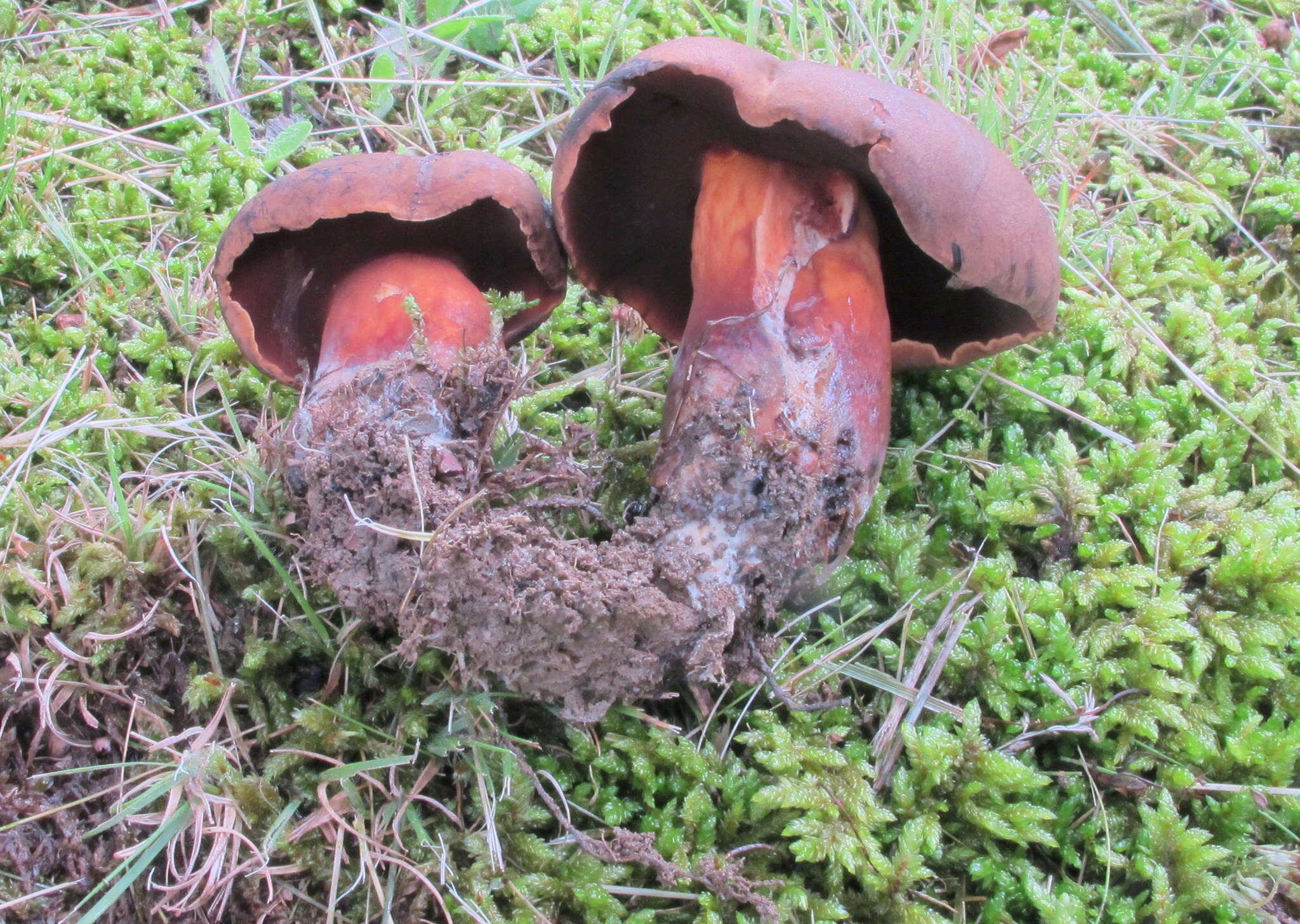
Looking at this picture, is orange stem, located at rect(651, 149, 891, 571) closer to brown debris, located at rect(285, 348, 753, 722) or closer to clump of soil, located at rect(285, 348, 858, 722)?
clump of soil, located at rect(285, 348, 858, 722)

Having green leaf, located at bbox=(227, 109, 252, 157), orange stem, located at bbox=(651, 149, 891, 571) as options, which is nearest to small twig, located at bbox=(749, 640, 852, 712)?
orange stem, located at bbox=(651, 149, 891, 571)

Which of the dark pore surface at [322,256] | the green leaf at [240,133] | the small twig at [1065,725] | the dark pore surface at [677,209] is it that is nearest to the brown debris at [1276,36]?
the dark pore surface at [677,209]

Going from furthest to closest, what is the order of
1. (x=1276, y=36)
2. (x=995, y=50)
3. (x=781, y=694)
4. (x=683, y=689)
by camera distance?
(x=1276, y=36) < (x=995, y=50) < (x=683, y=689) < (x=781, y=694)

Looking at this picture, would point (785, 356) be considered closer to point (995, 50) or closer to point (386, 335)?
point (386, 335)

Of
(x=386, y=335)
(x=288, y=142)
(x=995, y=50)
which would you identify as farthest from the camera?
(x=995, y=50)

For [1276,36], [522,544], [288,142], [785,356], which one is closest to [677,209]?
[785,356]

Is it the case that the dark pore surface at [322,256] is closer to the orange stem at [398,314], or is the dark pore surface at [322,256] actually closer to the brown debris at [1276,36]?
the orange stem at [398,314]
